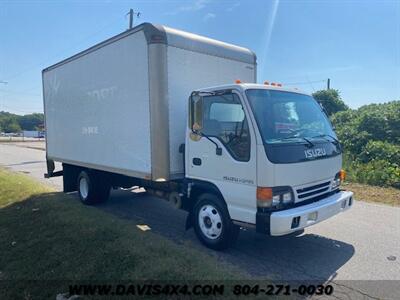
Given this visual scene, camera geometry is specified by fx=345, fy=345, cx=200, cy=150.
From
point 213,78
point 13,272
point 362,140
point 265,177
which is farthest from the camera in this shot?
point 362,140

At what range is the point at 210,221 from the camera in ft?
17.1

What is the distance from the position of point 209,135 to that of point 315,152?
1.53m

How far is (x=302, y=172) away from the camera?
15.3ft

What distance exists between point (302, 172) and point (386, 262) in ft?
5.66

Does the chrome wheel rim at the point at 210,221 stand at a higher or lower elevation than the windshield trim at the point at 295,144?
lower

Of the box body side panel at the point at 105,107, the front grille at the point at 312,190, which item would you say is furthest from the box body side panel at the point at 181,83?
the front grille at the point at 312,190

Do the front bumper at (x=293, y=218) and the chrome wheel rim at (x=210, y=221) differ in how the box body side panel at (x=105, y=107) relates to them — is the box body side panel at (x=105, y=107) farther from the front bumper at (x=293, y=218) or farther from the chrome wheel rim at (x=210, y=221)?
the front bumper at (x=293, y=218)

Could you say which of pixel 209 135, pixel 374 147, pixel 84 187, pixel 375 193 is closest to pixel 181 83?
pixel 209 135

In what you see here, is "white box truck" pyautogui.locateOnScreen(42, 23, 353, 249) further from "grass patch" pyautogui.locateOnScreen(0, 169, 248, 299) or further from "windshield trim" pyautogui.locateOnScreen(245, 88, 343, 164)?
"grass patch" pyautogui.locateOnScreen(0, 169, 248, 299)

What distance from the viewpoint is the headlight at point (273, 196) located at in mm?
4410

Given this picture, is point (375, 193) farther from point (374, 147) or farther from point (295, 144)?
point (295, 144)

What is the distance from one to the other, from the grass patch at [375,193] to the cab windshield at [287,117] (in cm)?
391

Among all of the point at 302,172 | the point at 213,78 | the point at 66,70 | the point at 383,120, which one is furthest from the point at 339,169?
the point at 383,120

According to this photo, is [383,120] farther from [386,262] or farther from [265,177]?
[265,177]
